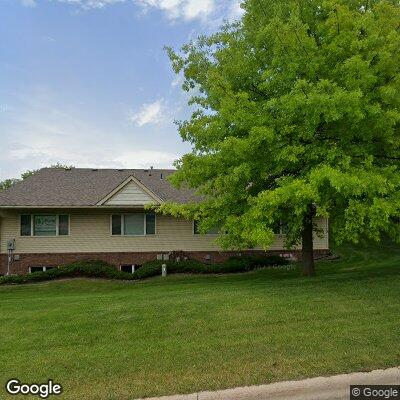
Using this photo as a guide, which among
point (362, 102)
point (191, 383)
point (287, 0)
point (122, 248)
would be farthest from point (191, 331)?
point (122, 248)

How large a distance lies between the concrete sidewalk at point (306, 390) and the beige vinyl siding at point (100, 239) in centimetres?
1629

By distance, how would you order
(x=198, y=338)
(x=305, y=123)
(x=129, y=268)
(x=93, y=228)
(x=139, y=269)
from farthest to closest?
(x=129, y=268), (x=93, y=228), (x=139, y=269), (x=305, y=123), (x=198, y=338)

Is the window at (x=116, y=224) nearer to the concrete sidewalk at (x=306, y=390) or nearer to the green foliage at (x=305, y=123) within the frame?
the green foliage at (x=305, y=123)

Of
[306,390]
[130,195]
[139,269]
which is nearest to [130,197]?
[130,195]

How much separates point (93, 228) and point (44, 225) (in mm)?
2588

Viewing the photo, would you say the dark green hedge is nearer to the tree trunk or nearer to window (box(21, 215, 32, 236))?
window (box(21, 215, 32, 236))

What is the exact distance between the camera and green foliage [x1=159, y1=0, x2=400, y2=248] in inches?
422

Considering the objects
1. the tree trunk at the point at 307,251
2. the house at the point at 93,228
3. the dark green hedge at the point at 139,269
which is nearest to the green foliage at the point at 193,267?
the dark green hedge at the point at 139,269

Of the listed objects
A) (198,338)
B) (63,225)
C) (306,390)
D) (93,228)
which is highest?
(63,225)

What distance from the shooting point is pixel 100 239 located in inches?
883

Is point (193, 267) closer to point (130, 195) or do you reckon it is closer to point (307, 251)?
point (130, 195)

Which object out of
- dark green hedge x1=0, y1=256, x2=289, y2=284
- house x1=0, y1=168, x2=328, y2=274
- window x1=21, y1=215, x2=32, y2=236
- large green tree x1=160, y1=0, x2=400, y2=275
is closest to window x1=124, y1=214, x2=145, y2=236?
house x1=0, y1=168, x2=328, y2=274

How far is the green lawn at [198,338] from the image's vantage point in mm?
6078

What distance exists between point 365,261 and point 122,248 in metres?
13.5
